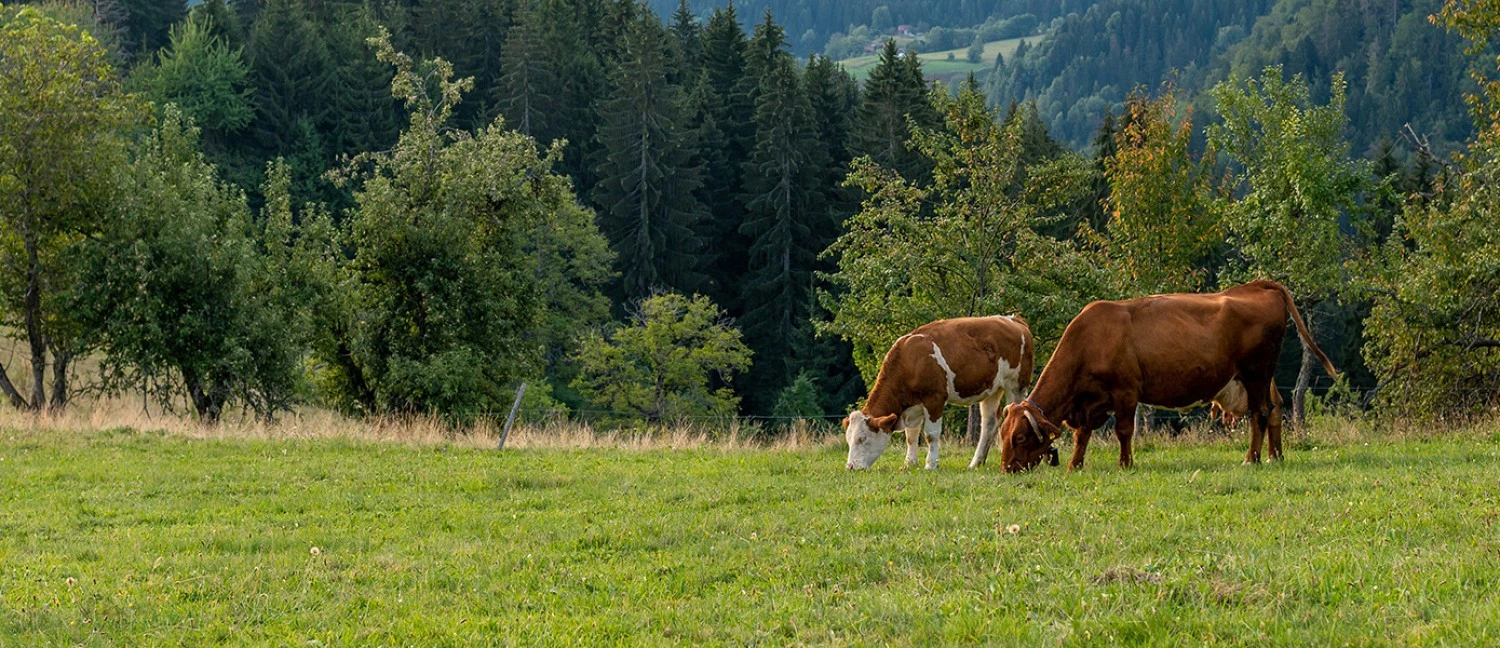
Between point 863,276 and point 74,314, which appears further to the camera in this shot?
point 74,314

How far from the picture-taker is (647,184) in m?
85.8

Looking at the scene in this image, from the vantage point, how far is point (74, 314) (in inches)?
1242

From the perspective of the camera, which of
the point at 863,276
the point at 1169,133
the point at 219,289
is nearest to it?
the point at 863,276

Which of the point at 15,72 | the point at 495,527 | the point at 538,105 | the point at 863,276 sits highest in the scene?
the point at 538,105

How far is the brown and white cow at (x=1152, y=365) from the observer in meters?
16.2

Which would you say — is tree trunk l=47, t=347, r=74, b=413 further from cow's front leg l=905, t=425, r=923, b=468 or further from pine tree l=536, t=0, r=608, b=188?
pine tree l=536, t=0, r=608, b=188

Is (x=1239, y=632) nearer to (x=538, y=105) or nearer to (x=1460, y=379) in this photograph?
(x=1460, y=379)

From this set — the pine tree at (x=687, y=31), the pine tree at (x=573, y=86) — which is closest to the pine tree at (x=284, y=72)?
the pine tree at (x=573, y=86)

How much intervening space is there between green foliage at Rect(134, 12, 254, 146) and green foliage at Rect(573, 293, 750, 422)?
3594 cm

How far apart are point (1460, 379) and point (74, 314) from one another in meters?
30.9

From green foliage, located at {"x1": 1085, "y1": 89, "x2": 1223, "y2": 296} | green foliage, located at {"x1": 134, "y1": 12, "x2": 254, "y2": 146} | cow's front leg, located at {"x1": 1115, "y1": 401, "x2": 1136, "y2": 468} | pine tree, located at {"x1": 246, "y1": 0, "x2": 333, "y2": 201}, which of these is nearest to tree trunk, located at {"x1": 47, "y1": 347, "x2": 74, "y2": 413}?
cow's front leg, located at {"x1": 1115, "y1": 401, "x2": 1136, "y2": 468}

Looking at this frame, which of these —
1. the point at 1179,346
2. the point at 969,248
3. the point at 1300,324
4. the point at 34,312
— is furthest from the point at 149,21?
the point at 1300,324

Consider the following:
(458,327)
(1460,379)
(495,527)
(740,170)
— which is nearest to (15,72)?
(458,327)

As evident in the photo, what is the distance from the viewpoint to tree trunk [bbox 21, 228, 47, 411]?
32.4 meters
